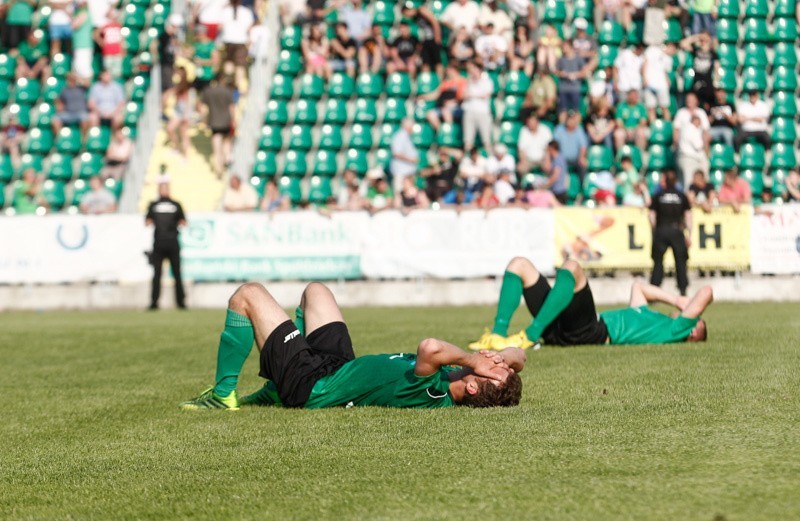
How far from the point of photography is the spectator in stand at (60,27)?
27.8 metres

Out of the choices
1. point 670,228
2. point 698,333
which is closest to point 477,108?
point 670,228

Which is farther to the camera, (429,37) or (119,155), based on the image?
(429,37)

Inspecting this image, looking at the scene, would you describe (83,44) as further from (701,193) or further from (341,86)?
(701,193)

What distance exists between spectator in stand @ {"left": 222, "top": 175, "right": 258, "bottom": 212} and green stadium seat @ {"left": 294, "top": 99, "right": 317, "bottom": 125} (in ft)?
12.0

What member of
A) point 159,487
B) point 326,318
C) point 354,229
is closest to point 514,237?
point 354,229

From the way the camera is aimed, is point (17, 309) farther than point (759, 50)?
No

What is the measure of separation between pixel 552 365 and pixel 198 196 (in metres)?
14.5

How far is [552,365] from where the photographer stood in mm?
11805

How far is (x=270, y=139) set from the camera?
26.2 m

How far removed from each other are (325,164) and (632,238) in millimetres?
6283

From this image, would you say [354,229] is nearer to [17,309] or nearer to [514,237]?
[514,237]

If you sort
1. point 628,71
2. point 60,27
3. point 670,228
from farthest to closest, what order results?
point 60,27
point 628,71
point 670,228

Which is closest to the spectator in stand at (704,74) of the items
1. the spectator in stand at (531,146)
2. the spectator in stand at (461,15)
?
the spectator in stand at (531,146)

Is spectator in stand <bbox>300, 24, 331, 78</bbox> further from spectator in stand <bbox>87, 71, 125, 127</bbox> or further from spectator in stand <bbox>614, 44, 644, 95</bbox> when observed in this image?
spectator in stand <bbox>614, 44, 644, 95</bbox>
